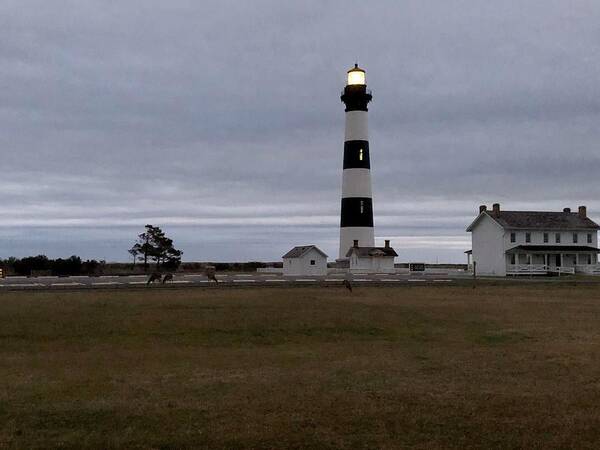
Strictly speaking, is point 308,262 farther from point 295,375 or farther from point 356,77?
point 295,375

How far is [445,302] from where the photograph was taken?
30141 millimetres

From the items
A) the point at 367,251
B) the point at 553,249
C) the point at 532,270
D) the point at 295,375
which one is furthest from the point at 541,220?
the point at 295,375

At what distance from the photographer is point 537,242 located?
64375 mm

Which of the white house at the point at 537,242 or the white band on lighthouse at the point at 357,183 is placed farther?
the white band on lighthouse at the point at 357,183

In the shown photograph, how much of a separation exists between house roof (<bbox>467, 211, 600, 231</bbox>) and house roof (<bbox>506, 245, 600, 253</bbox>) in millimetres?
1646

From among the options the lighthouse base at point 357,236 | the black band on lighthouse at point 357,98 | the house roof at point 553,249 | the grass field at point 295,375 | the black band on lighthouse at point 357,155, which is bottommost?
the grass field at point 295,375

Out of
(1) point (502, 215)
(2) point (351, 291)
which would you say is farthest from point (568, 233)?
(2) point (351, 291)

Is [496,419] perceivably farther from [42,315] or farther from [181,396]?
[42,315]

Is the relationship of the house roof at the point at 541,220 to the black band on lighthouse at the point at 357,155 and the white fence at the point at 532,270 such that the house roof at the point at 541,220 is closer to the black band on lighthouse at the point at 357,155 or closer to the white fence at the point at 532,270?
the white fence at the point at 532,270

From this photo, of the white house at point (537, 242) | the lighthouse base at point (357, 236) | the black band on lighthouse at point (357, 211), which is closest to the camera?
the white house at point (537, 242)

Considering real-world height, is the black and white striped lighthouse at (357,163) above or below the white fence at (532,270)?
above

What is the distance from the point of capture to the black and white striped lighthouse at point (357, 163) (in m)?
63.8

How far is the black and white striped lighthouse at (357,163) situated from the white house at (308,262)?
430 centimetres

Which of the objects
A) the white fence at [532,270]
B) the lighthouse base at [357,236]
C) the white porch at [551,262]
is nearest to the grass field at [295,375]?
the white fence at [532,270]
